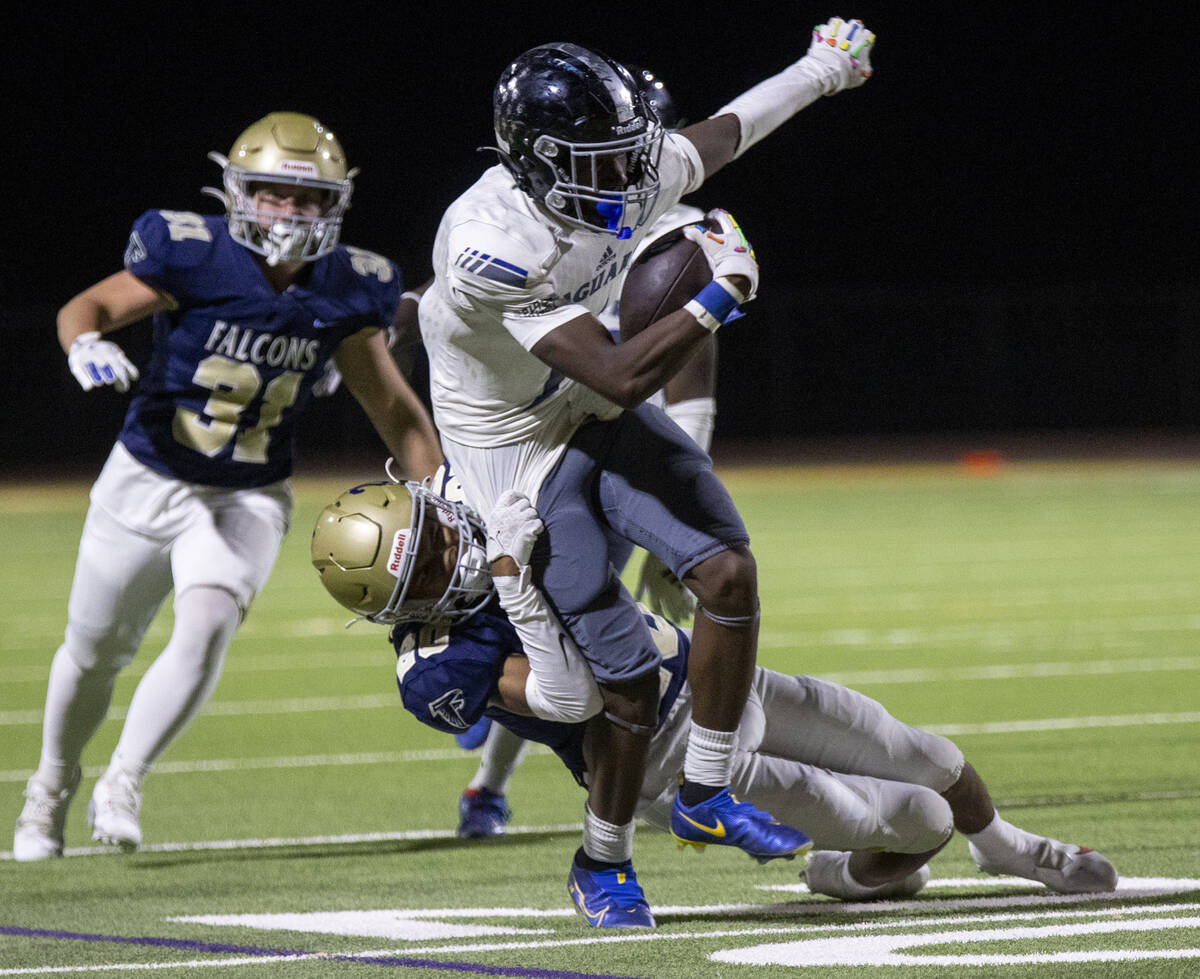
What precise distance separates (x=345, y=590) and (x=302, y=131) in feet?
6.03

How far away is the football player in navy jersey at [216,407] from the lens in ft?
16.4

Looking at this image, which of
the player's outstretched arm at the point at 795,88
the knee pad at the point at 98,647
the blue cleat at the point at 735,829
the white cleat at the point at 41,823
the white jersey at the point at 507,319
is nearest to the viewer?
the blue cleat at the point at 735,829

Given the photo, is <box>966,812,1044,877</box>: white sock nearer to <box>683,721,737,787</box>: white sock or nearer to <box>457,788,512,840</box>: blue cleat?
<box>683,721,737,787</box>: white sock

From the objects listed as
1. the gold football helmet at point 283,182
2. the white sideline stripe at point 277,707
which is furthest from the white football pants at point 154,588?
the white sideline stripe at point 277,707

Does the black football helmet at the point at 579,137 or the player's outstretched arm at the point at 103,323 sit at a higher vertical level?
the black football helmet at the point at 579,137

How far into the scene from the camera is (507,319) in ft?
11.8

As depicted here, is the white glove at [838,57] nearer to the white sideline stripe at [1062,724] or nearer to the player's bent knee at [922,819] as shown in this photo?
the player's bent knee at [922,819]

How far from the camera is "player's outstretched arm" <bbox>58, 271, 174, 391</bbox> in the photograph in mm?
4441

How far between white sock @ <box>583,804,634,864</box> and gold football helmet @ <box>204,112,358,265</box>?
1.97 metres

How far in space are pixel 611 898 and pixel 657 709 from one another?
36 cm

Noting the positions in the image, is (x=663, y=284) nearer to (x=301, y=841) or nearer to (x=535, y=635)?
(x=535, y=635)

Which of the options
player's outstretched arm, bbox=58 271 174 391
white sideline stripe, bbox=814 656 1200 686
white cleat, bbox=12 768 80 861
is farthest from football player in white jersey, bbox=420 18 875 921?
white sideline stripe, bbox=814 656 1200 686

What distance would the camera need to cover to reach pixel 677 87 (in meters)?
27.7

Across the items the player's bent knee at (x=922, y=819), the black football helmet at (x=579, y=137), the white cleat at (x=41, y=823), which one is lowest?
the white cleat at (x=41, y=823)
